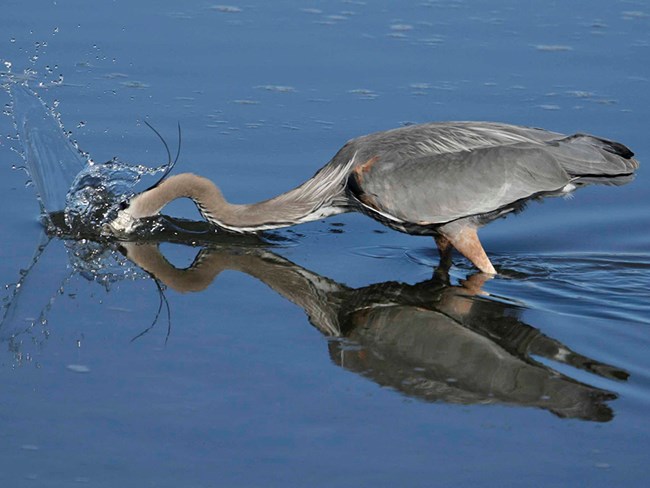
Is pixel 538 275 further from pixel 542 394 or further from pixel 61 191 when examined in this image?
pixel 61 191

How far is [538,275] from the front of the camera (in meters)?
7.55

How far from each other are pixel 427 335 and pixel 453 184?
4.57 ft

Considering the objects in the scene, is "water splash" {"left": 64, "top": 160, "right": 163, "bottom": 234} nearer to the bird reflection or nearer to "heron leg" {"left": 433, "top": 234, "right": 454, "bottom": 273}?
the bird reflection

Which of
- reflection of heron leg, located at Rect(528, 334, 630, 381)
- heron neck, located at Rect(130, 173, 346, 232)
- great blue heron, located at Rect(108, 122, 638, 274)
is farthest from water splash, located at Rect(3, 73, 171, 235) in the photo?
reflection of heron leg, located at Rect(528, 334, 630, 381)

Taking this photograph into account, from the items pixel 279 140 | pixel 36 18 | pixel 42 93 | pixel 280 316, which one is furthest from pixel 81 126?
pixel 280 316

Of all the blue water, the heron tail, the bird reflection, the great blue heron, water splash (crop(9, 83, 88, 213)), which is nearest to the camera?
the blue water

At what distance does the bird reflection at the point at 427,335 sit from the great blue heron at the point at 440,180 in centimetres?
30

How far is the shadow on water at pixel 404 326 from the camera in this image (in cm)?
590

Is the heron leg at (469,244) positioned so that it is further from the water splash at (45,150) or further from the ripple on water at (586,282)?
the water splash at (45,150)

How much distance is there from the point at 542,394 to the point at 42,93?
576 cm

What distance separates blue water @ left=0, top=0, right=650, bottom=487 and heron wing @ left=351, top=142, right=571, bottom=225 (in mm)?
419

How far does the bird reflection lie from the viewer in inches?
231

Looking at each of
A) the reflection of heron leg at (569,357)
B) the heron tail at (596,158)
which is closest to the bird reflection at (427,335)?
the reflection of heron leg at (569,357)

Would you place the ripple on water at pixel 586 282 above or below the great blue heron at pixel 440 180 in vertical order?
below
